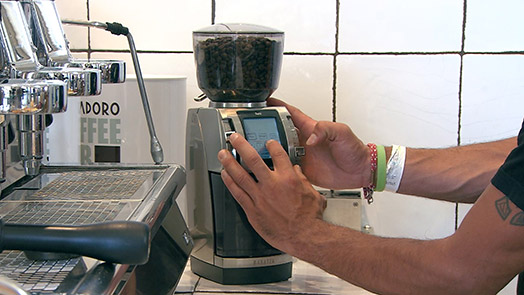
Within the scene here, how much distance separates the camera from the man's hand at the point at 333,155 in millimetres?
1281

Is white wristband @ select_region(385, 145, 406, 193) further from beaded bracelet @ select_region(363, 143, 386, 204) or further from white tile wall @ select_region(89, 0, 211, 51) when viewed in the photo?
white tile wall @ select_region(89, 0, 211, 51)

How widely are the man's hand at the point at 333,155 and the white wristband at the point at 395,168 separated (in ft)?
0.12

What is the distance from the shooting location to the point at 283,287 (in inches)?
48.6

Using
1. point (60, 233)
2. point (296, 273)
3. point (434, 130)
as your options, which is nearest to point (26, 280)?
point (60, 233)

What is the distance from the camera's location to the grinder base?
1.22m

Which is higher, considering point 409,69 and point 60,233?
point 409,69

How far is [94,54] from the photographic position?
1.54 meters

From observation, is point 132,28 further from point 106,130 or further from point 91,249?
point 91,249

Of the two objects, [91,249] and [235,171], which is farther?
[235,171]

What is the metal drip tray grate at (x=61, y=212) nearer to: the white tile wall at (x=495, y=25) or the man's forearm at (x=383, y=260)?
the man's forearm at (x=383, y=260)

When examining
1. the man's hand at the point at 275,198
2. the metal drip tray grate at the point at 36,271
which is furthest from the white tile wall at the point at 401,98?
the metal drip tray grate at the point at 36,271

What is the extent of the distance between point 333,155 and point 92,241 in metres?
0.72

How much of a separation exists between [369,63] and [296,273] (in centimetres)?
48

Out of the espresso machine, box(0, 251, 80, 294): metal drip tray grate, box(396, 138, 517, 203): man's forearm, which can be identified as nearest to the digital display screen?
the espresso machine
